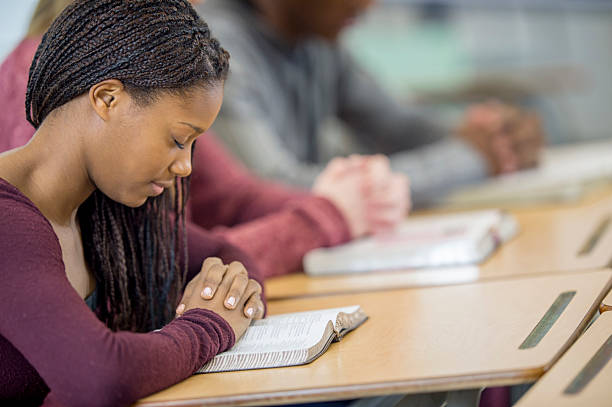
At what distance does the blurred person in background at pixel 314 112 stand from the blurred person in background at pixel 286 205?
0.48 ft

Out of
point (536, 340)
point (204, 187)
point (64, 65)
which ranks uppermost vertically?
point (64, 65)

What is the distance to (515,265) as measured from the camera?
1267 mm

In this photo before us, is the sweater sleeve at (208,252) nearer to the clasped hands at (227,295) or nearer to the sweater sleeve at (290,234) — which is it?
the clasped hands at (227,295)

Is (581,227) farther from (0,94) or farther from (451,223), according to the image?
(0,94)

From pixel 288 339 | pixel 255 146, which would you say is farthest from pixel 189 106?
pixel 255 146

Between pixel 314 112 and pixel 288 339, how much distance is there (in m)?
1.53

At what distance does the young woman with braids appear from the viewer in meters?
0.72

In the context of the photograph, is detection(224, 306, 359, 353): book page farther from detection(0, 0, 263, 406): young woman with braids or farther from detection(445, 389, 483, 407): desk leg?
detection(445, 389, 483, 407): desk leg

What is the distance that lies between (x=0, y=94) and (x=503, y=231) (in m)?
0.91

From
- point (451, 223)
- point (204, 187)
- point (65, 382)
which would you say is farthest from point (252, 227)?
point (65, 382)

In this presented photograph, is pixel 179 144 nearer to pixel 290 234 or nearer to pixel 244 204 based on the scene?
→ pixel 290 234

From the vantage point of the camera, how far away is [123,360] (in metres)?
0.72

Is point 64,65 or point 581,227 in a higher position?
point 64,65

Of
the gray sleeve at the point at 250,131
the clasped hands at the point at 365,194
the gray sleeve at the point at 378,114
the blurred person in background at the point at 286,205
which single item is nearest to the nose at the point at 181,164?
the blurred person in background at the point at 286,205
